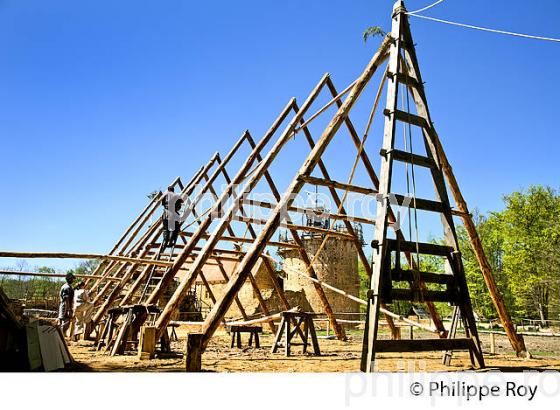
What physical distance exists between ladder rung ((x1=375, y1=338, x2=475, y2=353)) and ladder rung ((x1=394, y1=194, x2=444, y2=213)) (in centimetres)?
187

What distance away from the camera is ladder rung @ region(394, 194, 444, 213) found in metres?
6.04

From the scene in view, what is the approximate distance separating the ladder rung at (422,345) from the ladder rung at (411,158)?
2.52 m

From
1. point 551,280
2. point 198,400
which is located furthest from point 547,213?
point 198,400

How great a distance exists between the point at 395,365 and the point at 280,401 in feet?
14.7

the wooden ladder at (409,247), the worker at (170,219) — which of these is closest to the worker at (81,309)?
the worker at (170,219)

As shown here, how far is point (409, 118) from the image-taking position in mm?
6613

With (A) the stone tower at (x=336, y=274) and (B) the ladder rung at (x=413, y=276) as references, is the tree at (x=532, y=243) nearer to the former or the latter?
(A) the stone tower at (x=336, y=274)

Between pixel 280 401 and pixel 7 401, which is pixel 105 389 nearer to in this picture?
pixel 7 401

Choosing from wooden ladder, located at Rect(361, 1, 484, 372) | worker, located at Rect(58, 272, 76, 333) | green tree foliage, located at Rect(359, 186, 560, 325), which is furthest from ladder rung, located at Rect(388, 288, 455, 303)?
green tree foliage, located at Rect(359, 186, 560, 325)

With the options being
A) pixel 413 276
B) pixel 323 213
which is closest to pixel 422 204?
pixel 413 276

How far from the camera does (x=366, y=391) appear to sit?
3.90 meters

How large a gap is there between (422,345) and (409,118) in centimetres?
343

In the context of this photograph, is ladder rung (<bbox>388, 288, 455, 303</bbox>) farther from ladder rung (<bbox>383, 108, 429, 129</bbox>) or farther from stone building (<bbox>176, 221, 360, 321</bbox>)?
stone building (<bbox>176, 221, 360, 321</bbox>)

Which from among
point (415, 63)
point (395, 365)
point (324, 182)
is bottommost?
point (395, 365)
